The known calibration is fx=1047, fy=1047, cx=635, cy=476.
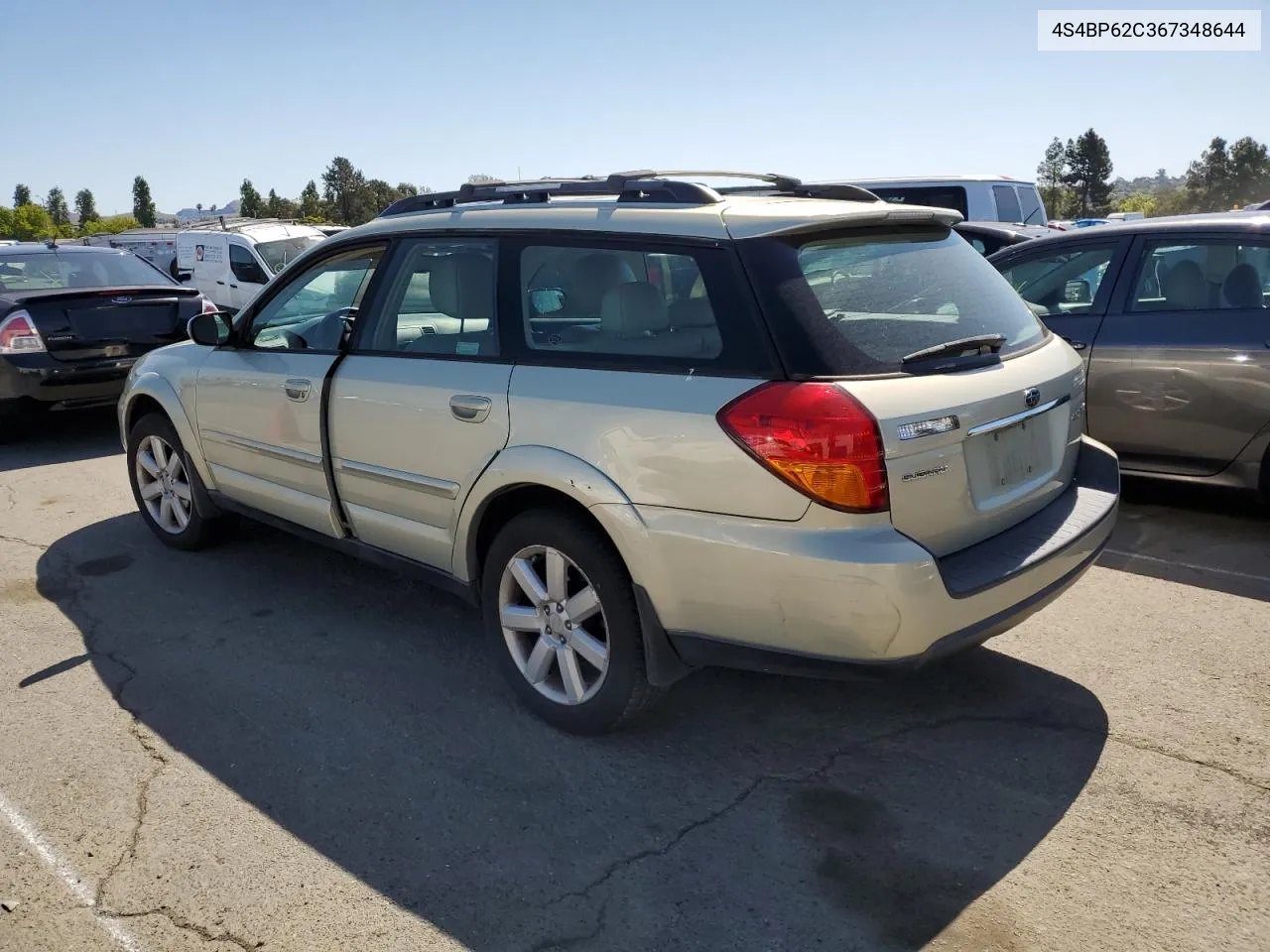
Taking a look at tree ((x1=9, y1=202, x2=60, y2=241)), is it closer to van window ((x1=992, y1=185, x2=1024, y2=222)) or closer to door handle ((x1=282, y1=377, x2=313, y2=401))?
van window ((x1=992, y1=185, x2=1024, y2=222))

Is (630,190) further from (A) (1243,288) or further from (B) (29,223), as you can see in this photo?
(B) (29,223)

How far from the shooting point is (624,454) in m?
3.22

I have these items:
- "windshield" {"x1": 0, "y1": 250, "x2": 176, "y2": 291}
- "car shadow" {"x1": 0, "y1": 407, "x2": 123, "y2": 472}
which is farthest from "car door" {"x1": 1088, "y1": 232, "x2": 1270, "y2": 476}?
"windshield" {"x1": 0, "y1": 250, "x2": 176, "y2": 291}

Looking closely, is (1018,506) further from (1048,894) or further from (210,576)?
(210,576)

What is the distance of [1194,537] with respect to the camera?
5492 millimetres

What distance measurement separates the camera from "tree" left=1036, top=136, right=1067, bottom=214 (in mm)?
83688

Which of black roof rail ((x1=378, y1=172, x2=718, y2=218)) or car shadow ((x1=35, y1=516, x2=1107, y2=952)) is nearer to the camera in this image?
car shadow ((x1=35, y1=516, x2=1107, y2=952))

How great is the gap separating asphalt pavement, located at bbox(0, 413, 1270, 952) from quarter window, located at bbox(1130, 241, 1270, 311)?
1.67m

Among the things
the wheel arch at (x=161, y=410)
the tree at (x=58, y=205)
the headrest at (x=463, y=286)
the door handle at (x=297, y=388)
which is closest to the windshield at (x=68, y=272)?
the wheel arch at (x=161, y=410)

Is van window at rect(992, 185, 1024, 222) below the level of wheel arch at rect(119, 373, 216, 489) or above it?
above

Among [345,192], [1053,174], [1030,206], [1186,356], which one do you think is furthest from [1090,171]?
[1186,356]

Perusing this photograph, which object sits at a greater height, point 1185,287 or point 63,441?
A: point 1185,287

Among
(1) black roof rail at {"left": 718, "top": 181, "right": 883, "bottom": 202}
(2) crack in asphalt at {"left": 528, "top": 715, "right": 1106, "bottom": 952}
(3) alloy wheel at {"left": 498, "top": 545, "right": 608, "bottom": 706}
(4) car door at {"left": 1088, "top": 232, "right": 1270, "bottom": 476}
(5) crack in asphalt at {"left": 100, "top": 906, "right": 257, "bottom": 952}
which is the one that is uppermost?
(1) black roof rail at {"left": 718, "top": 181, "right": 883, "bottom": 202}

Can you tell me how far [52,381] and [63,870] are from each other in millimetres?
6229
